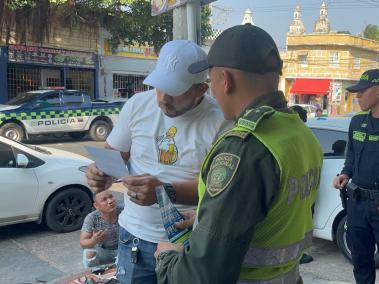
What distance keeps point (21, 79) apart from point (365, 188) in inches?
672

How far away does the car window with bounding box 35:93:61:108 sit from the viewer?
13992 mm

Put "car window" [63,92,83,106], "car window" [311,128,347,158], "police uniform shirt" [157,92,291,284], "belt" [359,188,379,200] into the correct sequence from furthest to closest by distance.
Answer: "car window" [63,92,83,106] → "car window" [311,128,347,158] → "belt" [359,188,379,200] → "police uniform shirt" [157,92,291,284]

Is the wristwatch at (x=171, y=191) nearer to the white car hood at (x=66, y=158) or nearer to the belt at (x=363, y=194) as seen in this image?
the belt at (x=363, y=194)

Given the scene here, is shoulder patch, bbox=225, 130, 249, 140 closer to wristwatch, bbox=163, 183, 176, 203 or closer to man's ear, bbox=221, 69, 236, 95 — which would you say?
man's ear, bbox=221, 69, 236, 95

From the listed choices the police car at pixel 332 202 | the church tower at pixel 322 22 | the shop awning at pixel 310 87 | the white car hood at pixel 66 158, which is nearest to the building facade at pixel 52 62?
the white car hood at pixel 66 158

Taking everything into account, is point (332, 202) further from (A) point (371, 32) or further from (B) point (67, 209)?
(A) point (371, 32)


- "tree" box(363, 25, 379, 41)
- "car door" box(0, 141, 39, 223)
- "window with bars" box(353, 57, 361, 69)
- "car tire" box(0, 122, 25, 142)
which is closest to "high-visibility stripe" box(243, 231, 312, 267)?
"car door" box(0, 141, 39, 223)

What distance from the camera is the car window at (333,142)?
4909mm

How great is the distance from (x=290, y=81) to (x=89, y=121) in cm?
3187

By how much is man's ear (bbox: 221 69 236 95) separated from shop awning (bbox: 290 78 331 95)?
41.9 m

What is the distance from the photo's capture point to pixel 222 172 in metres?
1.19

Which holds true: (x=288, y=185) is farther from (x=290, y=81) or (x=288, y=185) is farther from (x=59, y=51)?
(x=290, y=81)

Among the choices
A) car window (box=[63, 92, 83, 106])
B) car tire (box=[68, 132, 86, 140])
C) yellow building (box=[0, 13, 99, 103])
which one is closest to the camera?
car window (box=[63, 92, 83, 106])

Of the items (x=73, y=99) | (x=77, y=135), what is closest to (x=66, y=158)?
(x=73, y=99)
